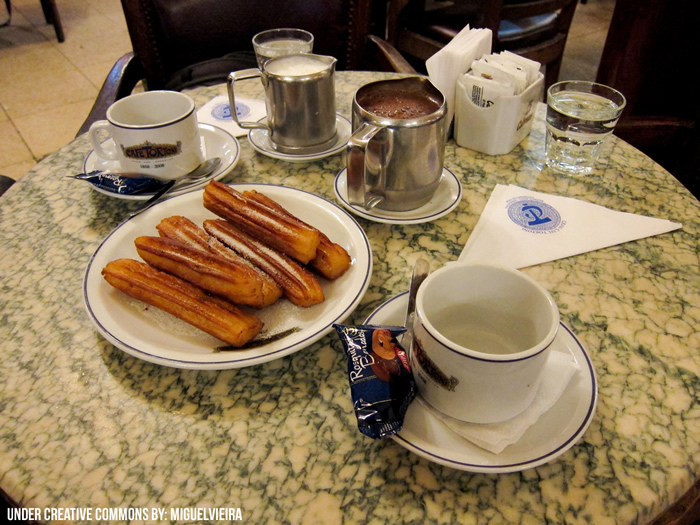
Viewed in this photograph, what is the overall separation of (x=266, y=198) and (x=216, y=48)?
0.87 metres

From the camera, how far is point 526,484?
1.50 ft

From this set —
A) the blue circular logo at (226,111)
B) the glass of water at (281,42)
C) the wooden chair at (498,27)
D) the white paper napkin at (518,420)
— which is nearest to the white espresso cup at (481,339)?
the white paper napkin at (518,420)

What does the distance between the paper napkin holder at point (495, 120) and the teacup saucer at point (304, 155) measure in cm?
21

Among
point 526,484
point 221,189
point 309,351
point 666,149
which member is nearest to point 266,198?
point 221,189

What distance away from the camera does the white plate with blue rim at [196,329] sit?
20.8 inches

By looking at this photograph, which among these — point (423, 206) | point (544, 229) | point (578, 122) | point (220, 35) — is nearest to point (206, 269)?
point (423, 206)

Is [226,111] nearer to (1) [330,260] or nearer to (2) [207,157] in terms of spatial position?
(2) [207,157]

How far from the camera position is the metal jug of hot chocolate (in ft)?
2.29

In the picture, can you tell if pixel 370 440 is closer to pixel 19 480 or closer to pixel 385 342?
pixel 385 342

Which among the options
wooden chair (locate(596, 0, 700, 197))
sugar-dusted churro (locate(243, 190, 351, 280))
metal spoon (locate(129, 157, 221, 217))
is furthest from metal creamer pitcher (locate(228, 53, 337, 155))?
wooden chair (locate(596, 0, 700, 197))

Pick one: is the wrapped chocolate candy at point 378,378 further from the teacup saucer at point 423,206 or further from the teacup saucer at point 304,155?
the teacup saucer at point 304,155

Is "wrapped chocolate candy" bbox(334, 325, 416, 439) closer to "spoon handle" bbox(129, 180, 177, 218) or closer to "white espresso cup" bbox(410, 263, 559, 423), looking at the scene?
"white espresso cup" bbox(410, 263, 559, 423)

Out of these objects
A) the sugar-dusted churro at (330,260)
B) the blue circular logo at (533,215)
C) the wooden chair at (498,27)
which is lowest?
the wooden chair at (498,27)

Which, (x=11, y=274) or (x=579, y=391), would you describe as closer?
(x=579, y=391)
